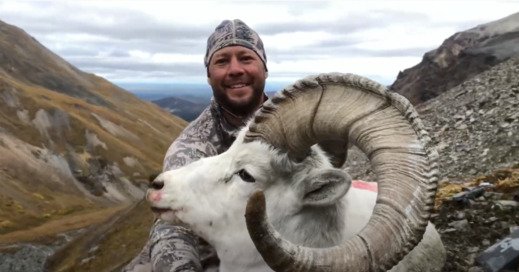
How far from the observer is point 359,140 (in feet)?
20.2

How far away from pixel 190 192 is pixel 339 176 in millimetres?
1511

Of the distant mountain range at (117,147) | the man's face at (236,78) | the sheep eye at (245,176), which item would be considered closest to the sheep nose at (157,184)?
the sheep eye at (245,176)

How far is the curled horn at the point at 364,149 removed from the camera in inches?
211

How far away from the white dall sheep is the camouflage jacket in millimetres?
1006

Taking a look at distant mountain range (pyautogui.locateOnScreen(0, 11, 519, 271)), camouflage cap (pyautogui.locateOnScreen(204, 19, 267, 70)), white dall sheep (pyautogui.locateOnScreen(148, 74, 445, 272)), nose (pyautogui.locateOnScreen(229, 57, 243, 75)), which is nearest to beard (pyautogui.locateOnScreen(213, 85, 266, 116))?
nose (pyautogui.locateOnScreen(229, 57, 243, 75))

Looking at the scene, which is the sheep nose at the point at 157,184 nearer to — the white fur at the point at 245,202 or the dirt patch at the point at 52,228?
the white fur at the point at 245,202

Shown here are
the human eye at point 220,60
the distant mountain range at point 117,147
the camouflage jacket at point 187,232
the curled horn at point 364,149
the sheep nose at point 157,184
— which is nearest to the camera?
the curled horn at point 364,149

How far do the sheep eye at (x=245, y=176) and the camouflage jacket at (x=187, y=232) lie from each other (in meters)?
1.39

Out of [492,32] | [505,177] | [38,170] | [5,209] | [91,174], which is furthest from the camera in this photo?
[91,174]

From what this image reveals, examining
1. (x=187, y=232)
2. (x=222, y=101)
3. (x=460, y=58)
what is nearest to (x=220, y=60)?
(x=222, y=101)

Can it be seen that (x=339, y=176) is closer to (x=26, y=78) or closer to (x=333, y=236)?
(x=333, y=236)

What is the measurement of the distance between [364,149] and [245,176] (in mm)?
1234

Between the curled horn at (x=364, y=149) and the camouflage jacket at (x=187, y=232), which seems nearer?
the curled horn at (x=364, y=149)

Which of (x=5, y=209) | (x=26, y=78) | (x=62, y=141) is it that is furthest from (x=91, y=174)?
(x=26, y=78)
